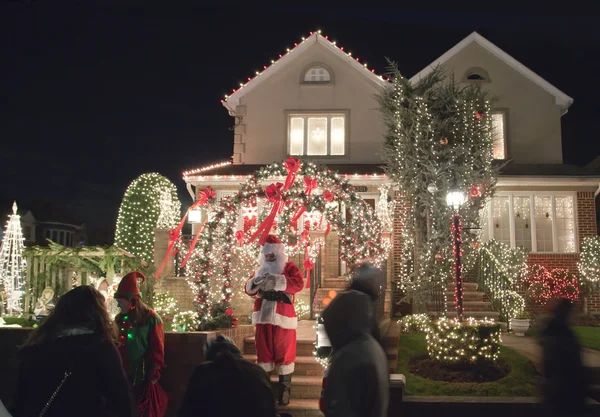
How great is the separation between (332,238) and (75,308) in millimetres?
11774

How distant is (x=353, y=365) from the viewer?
348cm

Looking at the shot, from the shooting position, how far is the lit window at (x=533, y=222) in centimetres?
1705

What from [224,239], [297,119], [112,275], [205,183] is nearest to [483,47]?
[297,119]

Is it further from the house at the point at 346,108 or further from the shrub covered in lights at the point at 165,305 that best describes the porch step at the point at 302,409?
the house at the point at 346,108

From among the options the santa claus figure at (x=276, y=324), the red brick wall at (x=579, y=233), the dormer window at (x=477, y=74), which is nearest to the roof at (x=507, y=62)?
the dormer window at (x=477, y=74)

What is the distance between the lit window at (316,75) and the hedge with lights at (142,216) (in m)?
6.03

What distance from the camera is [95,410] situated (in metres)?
3.62

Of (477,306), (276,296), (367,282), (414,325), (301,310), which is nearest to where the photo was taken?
(367,282)

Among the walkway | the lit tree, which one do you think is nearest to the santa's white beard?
the walkway

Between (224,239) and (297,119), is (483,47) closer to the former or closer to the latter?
(297,119)

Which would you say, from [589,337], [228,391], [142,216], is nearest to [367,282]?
[228,391]

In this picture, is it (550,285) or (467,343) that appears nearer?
(467,343)

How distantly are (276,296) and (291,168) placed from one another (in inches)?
111

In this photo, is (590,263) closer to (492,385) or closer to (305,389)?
(492,385)
